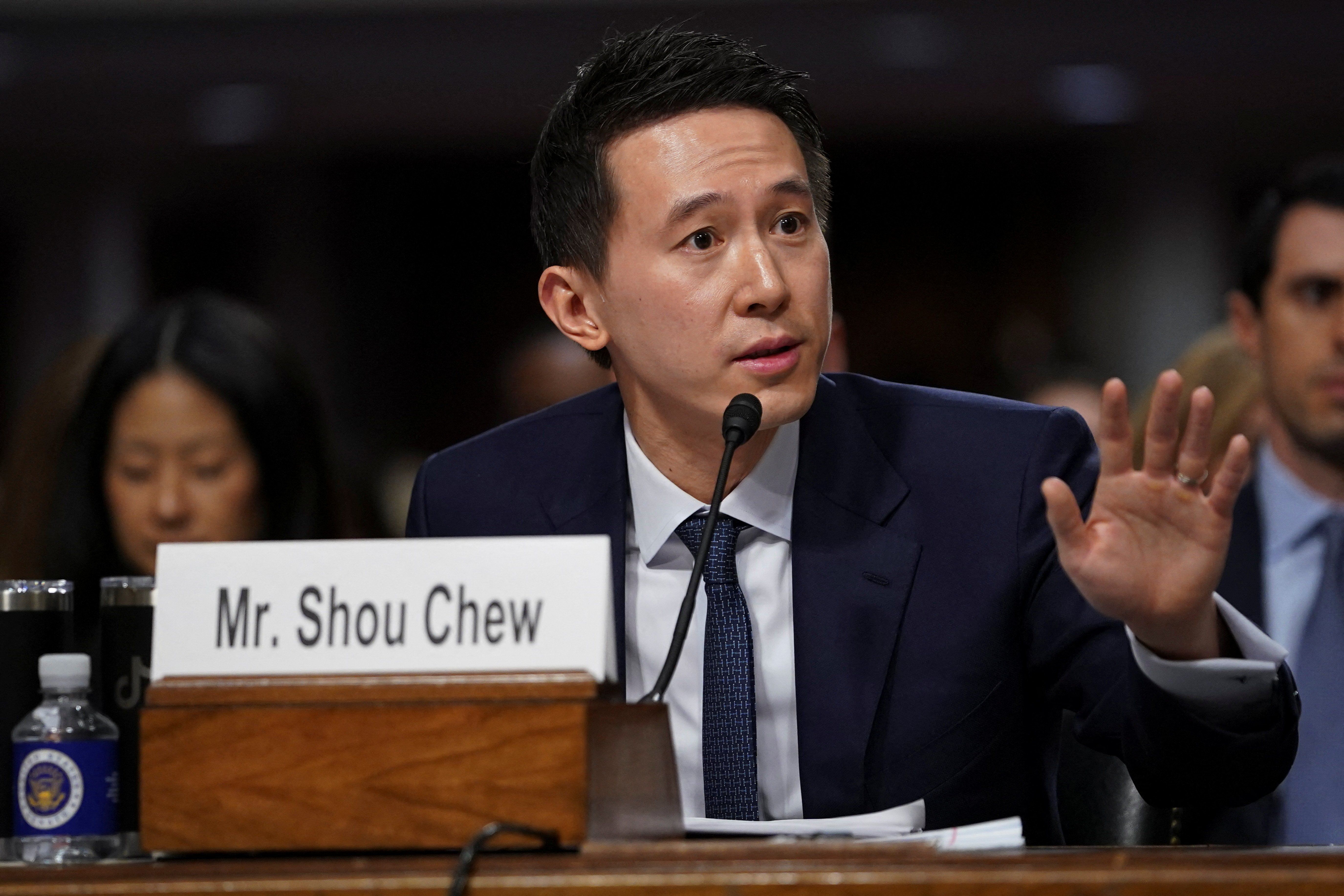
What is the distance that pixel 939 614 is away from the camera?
180 centimetres

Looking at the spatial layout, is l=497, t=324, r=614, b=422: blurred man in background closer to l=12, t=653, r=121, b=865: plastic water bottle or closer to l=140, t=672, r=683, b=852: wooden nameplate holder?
l=12, t=653, r=121, b=865: plastic water bottle

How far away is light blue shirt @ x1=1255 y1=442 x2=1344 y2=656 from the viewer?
2.82m

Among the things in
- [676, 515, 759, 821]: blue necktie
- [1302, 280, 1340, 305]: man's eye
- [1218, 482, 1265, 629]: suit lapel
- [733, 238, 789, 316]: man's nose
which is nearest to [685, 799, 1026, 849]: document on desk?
[676, 515, 759, 821]: blue necktie

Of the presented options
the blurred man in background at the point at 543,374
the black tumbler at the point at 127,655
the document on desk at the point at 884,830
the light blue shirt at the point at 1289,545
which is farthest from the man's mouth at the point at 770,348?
the blurred man in background at the point at 543,374

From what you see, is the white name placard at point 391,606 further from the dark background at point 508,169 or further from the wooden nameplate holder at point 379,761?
the dark background at point 508,169

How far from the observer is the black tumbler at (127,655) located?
4.62 feet

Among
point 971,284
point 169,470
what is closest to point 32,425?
point 169,470

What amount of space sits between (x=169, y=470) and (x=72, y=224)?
7.34 ft

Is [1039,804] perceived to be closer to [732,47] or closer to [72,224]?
[732,47]

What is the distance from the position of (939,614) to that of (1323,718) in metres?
1.22

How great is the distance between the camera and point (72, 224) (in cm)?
500

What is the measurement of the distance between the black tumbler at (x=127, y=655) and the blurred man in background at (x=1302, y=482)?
1.69m

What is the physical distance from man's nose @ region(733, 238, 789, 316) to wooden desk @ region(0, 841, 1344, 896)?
2.63ft

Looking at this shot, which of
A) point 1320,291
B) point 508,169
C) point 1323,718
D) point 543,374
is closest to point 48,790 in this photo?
point 1323,718
